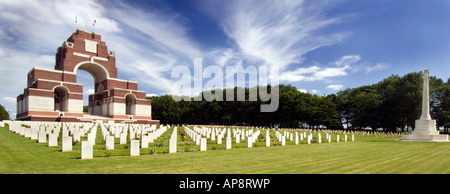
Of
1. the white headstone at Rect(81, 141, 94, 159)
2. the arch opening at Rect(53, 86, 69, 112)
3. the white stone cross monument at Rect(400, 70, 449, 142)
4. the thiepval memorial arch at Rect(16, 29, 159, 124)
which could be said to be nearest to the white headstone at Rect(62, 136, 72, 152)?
the white headstone at Rect(81, 141, 94, 159)

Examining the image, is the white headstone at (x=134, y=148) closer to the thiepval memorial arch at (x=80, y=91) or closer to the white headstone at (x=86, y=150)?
the white headstone at (x=86, y=150)

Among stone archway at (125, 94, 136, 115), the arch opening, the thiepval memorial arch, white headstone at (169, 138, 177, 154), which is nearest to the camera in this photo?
white headstone at (169, 138, 177, 154)

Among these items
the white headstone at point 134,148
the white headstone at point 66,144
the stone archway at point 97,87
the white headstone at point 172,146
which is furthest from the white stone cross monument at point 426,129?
the stone archway at point 97,87

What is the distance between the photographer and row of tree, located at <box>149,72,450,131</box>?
44.8 meters

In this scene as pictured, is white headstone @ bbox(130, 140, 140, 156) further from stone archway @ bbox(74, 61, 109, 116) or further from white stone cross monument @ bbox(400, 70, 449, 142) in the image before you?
stone archway @ bbox(74, 61, 109, 116)

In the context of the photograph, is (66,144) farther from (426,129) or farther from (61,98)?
(61,98)

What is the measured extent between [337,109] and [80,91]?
169ft

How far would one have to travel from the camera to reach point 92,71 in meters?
54.5

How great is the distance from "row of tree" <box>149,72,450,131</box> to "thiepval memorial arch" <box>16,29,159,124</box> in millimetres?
18464

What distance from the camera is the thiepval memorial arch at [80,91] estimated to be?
4131 centimetres

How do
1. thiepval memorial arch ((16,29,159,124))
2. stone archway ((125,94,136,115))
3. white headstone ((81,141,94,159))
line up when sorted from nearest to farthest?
white headstone ((81,141,94,159)), thiepval memorial arch ((16,29,159,124)), stone archway ((125,94,136,115))
